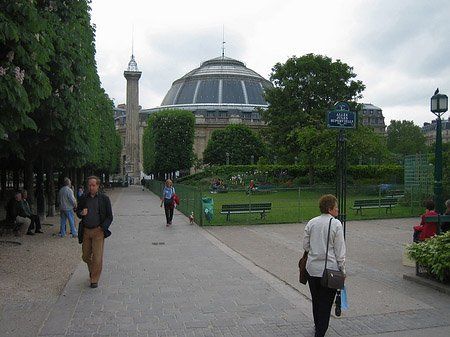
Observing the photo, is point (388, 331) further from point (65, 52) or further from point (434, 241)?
point (65, 52)

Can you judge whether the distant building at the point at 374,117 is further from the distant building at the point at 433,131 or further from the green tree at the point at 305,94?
the green tree at the point at 305,94

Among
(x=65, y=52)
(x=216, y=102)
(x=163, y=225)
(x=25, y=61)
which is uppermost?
(x=216, y=102)

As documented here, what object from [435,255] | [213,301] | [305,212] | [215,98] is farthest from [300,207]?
[215,98]

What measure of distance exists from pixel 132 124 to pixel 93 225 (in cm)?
9092

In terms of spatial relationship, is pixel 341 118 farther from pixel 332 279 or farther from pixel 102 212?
pixel 102 212

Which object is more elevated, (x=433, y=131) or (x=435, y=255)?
(x=433, y=131)

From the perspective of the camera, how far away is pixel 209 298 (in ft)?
21.5

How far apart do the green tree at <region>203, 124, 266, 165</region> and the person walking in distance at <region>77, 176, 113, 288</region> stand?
67.9 metres

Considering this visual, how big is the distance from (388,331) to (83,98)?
1109 cm

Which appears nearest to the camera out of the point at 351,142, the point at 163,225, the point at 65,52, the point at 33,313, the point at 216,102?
the point at 33,313

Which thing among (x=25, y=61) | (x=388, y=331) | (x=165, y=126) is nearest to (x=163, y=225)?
(x=25, y=61)

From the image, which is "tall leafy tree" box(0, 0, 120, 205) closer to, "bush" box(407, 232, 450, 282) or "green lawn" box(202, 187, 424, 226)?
"green lawn" box(202, 187, 424, 226)

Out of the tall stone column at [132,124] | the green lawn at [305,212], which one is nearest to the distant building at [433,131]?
the tall stone column at [132,124]

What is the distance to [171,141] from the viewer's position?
56.8 m
